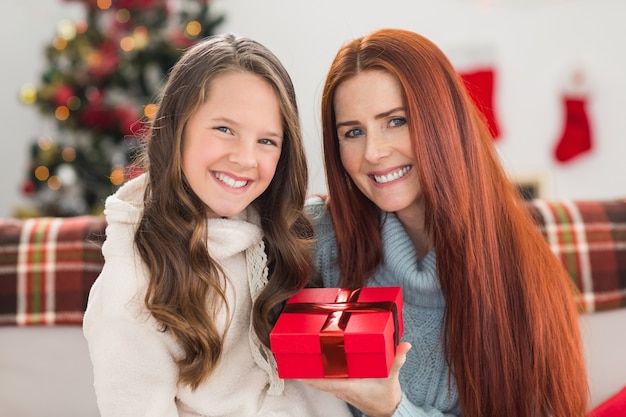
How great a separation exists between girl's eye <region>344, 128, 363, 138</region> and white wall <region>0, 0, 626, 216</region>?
71.7 inches

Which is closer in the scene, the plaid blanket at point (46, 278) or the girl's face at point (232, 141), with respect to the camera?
the girl's face at point (232, 141)

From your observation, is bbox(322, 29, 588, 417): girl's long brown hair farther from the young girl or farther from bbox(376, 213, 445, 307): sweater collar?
the young girl

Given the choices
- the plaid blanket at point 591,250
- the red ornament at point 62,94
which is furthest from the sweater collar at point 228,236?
the red ornament at point 62,94

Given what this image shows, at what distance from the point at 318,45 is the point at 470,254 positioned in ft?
7.57

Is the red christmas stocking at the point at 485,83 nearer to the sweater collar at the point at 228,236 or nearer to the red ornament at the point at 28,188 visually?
the red ornament at the point at 28,188

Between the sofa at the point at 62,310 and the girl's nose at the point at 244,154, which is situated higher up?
the girl's nose at the point at 244,154

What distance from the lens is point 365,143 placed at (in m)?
1.60

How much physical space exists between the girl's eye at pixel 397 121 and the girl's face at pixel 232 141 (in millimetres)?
274

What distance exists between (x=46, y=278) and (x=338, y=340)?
1075 millimetres

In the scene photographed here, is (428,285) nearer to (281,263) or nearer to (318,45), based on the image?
(281,263)

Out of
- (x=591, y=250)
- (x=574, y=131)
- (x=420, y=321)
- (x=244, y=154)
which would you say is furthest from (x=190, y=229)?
(x=574, y=131)

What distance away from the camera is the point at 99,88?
3121mm

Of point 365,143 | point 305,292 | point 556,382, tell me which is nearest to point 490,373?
point 556,382

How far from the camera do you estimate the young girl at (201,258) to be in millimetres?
1373
